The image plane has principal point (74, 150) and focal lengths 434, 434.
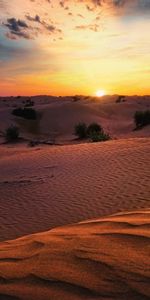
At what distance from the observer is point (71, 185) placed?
10.8m

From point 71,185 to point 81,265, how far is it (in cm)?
646

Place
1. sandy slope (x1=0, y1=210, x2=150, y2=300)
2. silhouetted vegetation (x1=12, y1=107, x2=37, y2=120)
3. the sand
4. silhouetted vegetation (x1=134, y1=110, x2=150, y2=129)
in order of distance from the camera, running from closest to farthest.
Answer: sandy slope (x1=0, y1=210, x2=150, y2=300)
the sand
silhouetted vegetation (x1=134, y1=110, x2=150, y2=129)
silhouetted vegetation (x1=12, y1=107, x2=37, y2=120)

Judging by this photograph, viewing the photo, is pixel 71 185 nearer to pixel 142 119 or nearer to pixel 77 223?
pixel 77 223

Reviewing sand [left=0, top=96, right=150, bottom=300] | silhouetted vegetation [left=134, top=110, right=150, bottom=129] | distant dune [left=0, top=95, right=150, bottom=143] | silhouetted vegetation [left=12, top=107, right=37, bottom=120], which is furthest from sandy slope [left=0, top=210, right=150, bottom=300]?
silhouetted vegetation [left=12, top=107, right=37, bottom=120]

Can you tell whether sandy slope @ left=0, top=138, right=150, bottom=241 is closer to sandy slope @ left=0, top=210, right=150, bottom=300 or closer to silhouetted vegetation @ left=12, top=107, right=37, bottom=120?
sandy slope @ left=0, top=210, right=150, bottom=300

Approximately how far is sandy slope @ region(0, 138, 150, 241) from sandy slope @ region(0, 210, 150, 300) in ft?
8.13

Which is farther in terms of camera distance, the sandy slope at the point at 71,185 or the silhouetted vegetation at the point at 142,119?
the silhouetted vegetation at the point at 142,119

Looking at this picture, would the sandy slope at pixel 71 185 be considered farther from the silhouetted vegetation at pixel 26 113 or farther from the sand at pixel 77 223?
the silhouetted vegetation at pixel 26 113

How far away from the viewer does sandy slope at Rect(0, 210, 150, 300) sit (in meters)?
3.75

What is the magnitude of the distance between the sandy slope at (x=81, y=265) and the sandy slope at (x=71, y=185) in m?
2.48

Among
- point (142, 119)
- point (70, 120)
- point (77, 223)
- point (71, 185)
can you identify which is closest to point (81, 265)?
point (77, 223)

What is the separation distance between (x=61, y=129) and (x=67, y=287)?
113 feet

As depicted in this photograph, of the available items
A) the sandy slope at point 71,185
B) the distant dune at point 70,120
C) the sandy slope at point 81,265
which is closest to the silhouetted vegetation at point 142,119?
the distant dune at point 70,120

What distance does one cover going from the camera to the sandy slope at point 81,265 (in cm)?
375
